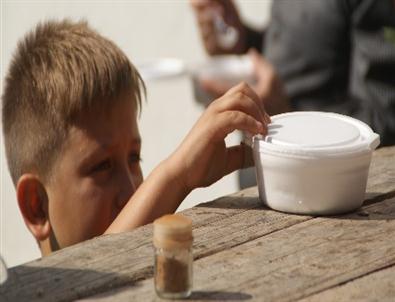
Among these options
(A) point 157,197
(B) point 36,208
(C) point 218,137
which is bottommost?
(B) point 36,208

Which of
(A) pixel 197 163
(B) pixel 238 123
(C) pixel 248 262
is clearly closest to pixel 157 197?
(A) pixel 197 163

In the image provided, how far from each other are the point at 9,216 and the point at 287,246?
12.4 feet

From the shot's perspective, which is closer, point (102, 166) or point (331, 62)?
point (102, 166)

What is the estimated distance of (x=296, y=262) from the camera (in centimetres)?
175

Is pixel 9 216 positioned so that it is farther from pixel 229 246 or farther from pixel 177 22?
pixel 229 246

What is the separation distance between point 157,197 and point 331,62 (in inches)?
66.1

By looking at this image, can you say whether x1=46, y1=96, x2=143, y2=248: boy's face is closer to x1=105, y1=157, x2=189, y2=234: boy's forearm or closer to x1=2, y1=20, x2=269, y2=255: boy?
x1=2, y1=20, x2=269, y2=255: boy

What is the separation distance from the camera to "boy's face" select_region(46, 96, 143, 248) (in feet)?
8.79

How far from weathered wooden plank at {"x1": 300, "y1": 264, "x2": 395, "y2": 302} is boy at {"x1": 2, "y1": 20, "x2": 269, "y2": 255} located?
103 cm

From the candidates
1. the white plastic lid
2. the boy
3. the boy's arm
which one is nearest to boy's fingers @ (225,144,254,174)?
the boy's arm

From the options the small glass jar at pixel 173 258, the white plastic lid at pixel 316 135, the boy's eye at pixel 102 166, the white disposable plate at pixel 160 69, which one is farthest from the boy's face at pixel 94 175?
the white disposable plate at pixel 160 69

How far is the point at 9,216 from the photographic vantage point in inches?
216

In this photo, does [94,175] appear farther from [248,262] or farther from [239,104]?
[248,262]

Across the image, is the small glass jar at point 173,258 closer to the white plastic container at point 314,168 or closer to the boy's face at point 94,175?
the white plastic container at point 314,168
